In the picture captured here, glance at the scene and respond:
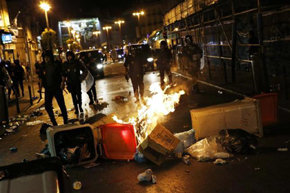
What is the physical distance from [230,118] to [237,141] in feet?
2.68

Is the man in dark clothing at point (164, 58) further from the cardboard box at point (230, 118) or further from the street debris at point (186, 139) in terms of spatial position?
the street debris at point (186, 139)

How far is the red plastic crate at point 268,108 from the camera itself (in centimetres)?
688

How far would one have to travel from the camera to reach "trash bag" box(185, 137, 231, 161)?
18.5ft

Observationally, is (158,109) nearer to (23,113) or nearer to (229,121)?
(229,121)

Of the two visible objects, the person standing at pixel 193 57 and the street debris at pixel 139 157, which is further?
the person standing at pixel 193 57

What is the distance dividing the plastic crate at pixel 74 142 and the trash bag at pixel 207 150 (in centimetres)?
167

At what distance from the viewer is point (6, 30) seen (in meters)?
25.3

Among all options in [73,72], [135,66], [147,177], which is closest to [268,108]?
[147,177]

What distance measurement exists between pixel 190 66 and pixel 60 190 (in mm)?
9872

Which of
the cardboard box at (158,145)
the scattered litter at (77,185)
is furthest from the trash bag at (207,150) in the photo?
the scattered litter at (77,185)

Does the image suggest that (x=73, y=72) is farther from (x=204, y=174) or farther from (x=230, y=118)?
(x=204, y=174)

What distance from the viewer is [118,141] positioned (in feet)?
20.2

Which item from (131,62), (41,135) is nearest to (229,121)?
(41,135)

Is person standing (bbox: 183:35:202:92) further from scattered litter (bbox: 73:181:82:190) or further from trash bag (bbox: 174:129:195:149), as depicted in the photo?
scattered litter (bbox: 73:181:82:190)
